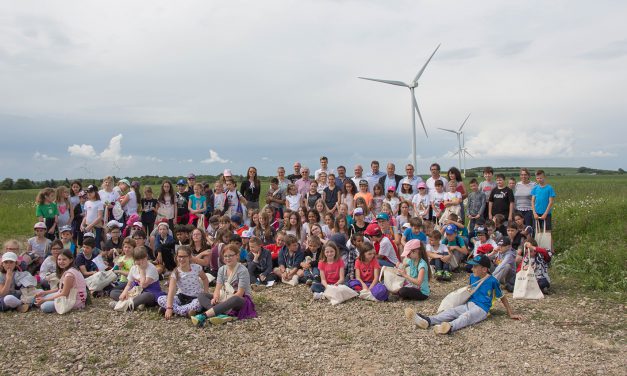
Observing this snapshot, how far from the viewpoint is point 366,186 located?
14.0m

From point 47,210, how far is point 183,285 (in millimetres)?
6407

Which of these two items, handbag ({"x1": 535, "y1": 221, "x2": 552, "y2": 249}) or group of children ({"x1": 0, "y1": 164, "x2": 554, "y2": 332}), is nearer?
group of children ({"x1": 0, "y1": 164, "x2": 554, "y2": 332})

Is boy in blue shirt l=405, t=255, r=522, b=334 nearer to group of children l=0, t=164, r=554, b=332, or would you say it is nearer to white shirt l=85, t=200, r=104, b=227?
group of children l=0, t=164, r=554, b=332

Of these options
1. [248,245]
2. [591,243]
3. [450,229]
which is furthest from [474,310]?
[591,243]

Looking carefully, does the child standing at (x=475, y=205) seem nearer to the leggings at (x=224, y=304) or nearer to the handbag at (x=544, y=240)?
the handbag at (x=544, y=240)

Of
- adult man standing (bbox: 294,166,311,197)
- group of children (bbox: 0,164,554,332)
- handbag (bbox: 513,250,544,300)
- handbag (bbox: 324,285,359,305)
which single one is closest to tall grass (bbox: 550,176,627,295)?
group of children (bbox: 0,164,554,332)

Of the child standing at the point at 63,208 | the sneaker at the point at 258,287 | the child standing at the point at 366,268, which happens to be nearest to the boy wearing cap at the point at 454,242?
the child standing at the point at 366,268

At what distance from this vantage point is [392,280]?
10008 millimetres

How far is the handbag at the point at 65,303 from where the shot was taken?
9.28 metres

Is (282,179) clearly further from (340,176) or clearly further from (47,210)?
(47,210)

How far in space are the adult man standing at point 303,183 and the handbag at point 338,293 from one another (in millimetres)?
5087

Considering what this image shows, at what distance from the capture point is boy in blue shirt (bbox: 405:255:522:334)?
8.09 m

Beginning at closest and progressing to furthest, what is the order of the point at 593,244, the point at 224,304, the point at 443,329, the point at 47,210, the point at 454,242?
the point at 443,329, the point at 224,304, the point at 454,242, the point at 47,210, the point at 593,244

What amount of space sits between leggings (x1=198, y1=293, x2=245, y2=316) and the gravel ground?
30 centimetres
